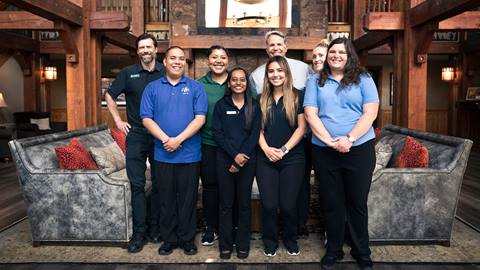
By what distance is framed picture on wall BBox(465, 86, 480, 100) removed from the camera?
31.4 feet

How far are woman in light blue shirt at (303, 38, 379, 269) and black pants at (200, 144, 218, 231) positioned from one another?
2.38 feet

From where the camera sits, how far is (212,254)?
9.64 feet

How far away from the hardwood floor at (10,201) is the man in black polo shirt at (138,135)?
141 centimetres

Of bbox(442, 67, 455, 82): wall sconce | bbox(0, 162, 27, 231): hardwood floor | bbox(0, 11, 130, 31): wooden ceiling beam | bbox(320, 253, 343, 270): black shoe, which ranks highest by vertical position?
bbox(0, 11, 130, 31): wooden ceiling beam

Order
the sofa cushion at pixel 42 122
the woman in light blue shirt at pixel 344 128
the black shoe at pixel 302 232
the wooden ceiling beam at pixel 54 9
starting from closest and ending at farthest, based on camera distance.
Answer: the woman in light blue shirt at pixel 344 128 → the black shoe at pixel 302 232 → the wooden ceiling beam at pixel 54 9 → the sofa cushion at pixel 42 122

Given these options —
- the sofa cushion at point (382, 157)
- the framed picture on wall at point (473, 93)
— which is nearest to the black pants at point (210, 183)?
the sofa cushion at point (382, 157)

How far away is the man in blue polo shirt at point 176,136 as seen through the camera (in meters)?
2.80

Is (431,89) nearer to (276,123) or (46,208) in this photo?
(276,123)

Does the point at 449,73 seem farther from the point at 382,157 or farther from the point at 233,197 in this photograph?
the point at 233,197

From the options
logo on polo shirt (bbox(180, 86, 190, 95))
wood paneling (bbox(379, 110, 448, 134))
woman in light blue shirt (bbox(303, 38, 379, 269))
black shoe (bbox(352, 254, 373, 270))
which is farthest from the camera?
wood paneling (bbox(379, 110, 448, 134))

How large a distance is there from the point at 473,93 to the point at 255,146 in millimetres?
8899

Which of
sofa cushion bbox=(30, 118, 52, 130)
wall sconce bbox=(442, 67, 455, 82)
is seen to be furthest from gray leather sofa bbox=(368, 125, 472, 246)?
sofa cushion bbox=(30, 118, 52, 130)

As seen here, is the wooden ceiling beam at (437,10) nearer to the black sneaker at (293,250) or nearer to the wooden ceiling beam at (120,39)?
the black sneaker at (293,250)

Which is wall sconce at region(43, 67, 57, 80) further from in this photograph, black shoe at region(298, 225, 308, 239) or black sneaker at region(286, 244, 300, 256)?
black sneaker at region(286, 244, 300, 256)
